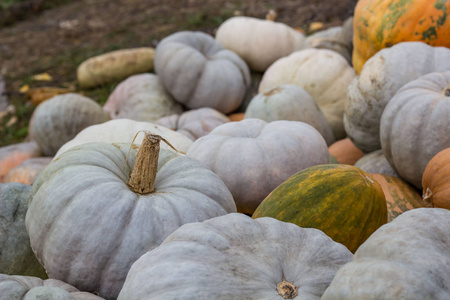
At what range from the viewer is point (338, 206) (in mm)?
1848

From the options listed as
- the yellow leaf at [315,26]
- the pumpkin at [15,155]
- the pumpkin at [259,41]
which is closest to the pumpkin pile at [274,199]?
the pumpkin at [15,155]

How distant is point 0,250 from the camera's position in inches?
82.3

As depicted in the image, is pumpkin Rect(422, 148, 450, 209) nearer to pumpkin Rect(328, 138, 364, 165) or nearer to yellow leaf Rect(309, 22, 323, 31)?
pumpkin Rect(328, 138, 364, 165)

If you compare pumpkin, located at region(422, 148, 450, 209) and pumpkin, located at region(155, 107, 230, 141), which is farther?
pumpkin, located at region(155, 107, 230, 141)

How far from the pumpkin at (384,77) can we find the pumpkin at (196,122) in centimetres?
125

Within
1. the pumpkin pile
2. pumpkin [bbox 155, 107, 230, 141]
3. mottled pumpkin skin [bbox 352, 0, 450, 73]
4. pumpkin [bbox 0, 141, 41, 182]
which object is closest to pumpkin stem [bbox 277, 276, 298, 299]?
the pumpkin pile

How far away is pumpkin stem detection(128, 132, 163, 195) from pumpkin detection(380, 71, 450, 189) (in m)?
1.22

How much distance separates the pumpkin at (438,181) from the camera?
2053mm

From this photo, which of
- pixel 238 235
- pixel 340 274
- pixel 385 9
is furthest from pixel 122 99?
pixel 340 274

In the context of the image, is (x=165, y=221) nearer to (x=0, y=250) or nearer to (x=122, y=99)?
(x=0, y=250)

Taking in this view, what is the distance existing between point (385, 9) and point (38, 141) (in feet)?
9.99

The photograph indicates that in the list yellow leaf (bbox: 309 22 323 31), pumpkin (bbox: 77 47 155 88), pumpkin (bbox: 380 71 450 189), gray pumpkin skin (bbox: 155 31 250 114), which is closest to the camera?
pumpkin (bbox: 380 71 450 189)

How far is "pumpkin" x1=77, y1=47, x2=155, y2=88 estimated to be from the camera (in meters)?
5.93

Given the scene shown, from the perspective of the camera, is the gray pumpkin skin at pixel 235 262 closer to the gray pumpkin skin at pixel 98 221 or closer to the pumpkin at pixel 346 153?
the gray pumpkin skin at pixel 98 221
